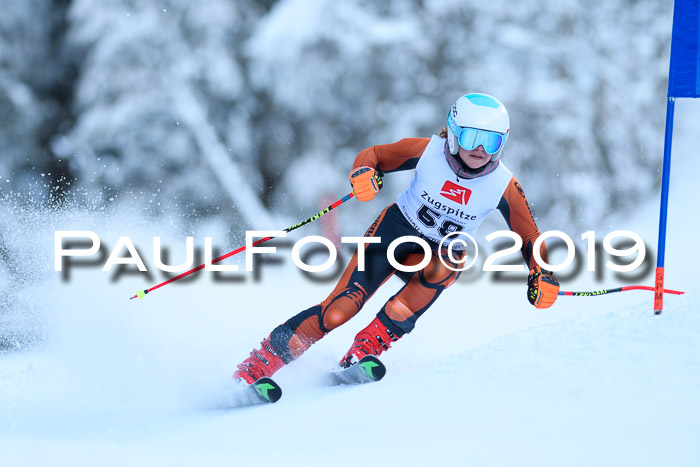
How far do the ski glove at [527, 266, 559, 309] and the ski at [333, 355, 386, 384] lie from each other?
0.83 m

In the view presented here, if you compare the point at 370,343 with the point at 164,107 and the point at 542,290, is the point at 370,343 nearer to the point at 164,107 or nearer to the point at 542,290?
the point at 542,290

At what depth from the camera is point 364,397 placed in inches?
113

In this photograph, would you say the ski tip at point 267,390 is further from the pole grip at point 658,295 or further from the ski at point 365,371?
the pole grip at point 658,295

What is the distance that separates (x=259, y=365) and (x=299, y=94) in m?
5.83

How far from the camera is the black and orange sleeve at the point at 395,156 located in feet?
11.5

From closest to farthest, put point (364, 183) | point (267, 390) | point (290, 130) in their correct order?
point (267, 390)
point (364, 183)
point (290, 130)

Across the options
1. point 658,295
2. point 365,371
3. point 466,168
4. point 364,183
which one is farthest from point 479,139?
point 365,371

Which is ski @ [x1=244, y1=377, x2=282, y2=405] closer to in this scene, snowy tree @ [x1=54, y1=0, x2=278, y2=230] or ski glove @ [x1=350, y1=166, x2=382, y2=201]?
ski glove @ [x1=350, y1=166, x2=382, y2=201]

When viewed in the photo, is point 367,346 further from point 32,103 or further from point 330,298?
point 32,103

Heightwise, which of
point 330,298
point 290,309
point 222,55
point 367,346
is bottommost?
point 290,309

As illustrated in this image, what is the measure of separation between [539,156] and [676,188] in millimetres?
2099

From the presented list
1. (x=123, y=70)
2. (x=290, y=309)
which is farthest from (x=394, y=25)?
(x=290, y=309)

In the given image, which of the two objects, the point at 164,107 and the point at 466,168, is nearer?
the point at 466,168

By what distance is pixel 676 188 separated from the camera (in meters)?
9.04
